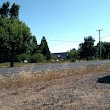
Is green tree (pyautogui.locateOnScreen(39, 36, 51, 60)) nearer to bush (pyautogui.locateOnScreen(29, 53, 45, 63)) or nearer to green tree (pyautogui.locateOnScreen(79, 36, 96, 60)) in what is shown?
green tree (pyautogui.locateOnScreen(79, 36, 96, 60))

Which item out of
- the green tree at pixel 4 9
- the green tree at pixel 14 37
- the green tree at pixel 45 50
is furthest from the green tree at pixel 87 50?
the green tree at pixel 14 37

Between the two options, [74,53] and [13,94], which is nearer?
[13,94]

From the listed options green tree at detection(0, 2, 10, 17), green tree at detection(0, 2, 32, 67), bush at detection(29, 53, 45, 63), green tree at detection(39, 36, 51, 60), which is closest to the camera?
green tree at detection(0, 2, 32, 67)

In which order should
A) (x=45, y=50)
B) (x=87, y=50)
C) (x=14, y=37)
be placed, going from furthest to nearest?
(x=87, y=50), (x=45, y=50), (x=14, y=37)

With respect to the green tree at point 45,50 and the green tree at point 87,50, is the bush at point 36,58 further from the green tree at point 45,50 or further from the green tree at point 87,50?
the green tree at point 87,50

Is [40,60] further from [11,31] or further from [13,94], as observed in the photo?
[13,94]

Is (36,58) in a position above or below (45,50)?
below

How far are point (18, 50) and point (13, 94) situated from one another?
117 feet

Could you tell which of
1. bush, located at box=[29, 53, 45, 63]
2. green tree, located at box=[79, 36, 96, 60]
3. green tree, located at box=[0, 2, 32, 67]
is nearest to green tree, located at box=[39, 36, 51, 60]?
green tree, located at box=[79, 36, 96, 60]

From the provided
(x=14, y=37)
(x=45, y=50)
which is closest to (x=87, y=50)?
(x=45, y=50)

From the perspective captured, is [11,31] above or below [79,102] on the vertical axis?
above

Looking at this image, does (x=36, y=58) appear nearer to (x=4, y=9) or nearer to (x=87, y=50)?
(x=4, y=9)

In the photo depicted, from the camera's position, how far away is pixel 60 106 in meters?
11.4

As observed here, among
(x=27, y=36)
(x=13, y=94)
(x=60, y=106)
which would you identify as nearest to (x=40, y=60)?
(x=27, y=36)
